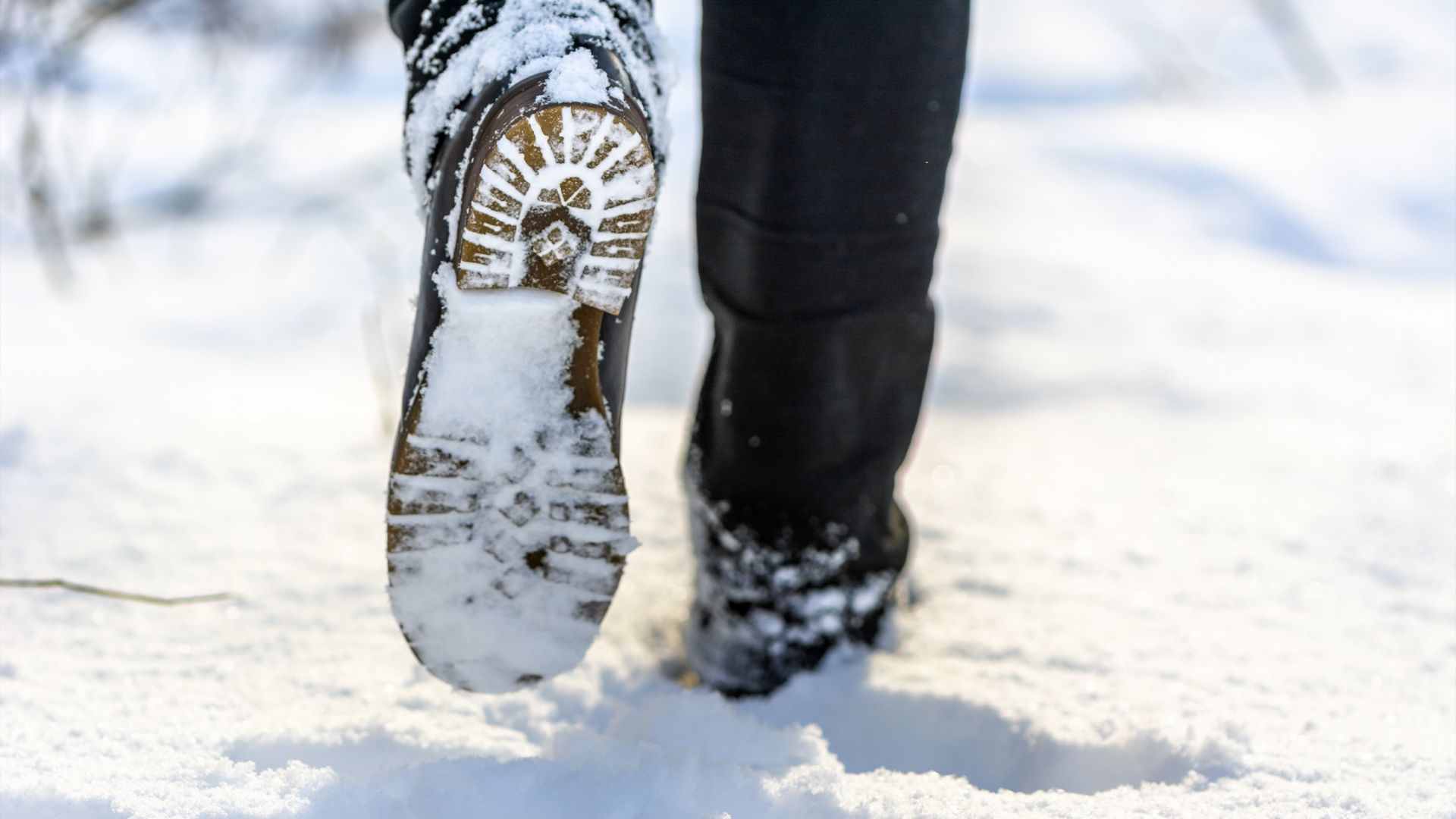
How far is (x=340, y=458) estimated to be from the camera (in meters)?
1.41

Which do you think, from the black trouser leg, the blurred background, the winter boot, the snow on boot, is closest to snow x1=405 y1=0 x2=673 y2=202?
the black trouser leg

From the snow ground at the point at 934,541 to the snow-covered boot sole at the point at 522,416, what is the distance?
0.34 feet

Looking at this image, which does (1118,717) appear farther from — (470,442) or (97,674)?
(97,674)

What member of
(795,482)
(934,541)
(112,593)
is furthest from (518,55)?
(934,541)

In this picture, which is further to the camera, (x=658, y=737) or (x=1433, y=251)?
(x=1433, y=251)

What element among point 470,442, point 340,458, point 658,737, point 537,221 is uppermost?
point 537,221

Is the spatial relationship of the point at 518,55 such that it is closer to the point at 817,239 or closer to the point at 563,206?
the point at 563,206

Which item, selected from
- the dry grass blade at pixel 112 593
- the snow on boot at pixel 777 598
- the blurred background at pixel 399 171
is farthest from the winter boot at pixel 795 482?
the blurred background at pixel 399 171

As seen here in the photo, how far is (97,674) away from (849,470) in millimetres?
664

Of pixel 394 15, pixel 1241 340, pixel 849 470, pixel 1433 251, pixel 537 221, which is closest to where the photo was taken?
pixel 537 221

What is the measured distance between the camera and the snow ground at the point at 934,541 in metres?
0.76

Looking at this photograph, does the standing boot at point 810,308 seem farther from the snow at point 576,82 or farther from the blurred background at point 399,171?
the blurred background at point 399,171

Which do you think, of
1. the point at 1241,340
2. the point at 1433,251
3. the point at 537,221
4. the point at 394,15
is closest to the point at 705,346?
the point at 1241,340

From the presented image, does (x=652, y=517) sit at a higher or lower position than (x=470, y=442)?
lower
